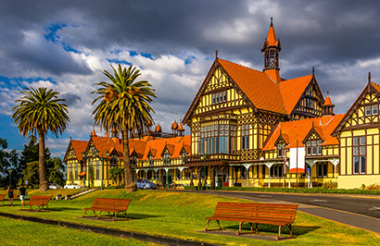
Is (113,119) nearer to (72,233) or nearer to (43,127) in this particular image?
(43,127)

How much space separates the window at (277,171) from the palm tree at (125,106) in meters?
19.2

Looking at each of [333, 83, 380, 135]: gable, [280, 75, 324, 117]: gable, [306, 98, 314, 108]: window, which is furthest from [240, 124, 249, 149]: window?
[333, 83, 380, 135]: gable

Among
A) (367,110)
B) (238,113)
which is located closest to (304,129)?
(238,113)

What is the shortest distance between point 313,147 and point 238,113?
1245 centimetres

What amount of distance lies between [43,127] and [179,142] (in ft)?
91.4

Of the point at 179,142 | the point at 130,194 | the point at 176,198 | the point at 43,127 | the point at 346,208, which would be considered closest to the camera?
the point at 346,208

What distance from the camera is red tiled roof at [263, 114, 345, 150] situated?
163 feet

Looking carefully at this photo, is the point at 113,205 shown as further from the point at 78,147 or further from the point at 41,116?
the point at 78,147

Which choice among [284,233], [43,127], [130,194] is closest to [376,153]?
[130,194]

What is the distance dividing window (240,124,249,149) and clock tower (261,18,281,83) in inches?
539

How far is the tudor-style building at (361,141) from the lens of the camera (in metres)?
41.8

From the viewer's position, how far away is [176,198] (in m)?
32.2

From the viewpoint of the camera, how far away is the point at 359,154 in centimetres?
4309

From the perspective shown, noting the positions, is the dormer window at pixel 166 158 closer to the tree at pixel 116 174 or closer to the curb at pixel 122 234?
the tree at pixel 116 174
